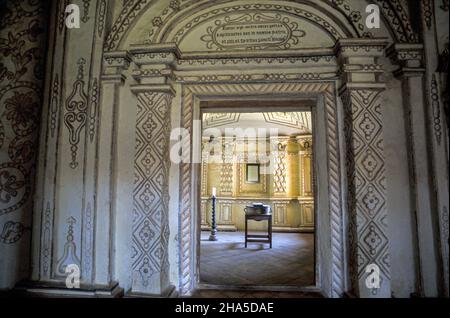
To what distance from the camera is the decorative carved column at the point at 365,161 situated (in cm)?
248

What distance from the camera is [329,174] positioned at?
279 centimetres

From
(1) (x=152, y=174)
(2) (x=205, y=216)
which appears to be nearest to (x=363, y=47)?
(1) (x=152, y=174)

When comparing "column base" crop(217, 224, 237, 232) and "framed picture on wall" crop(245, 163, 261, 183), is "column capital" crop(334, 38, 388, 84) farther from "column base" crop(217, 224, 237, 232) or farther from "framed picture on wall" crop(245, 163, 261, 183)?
"column base" crop(217, 224, 237, 232)

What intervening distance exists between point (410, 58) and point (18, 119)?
149 inches

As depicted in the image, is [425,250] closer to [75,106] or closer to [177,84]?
[177,84]

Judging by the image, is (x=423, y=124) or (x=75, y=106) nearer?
(x=423, y=124)

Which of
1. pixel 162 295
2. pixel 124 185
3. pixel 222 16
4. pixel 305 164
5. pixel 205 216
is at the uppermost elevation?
pixel 222 16

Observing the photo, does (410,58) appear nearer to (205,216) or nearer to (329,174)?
(329,174)

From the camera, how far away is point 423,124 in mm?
2559
